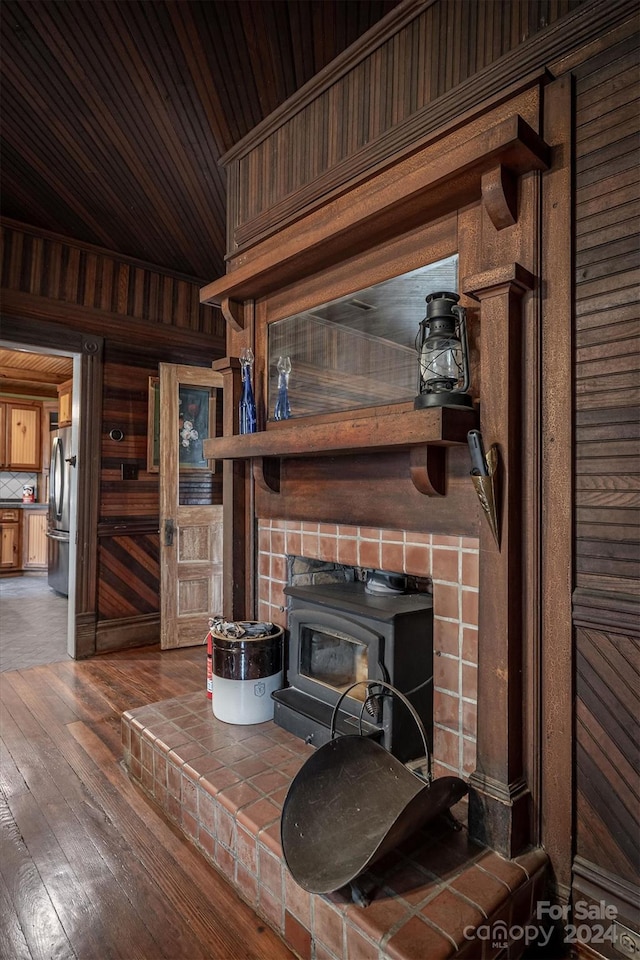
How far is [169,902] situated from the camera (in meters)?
1.60

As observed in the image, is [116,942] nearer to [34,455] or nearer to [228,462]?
[228,462]

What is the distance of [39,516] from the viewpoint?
7648 mm

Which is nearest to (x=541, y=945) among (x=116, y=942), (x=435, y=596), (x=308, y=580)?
(x=435, y=596)

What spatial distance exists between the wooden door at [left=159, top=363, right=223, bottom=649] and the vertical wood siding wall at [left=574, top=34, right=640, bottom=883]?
130 inches

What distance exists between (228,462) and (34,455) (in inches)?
254

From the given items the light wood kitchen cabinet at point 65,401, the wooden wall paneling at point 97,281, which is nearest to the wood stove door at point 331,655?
the wooden wall paneling at point 97,281

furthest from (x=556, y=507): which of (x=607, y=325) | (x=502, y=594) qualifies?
(x=607, y=325)

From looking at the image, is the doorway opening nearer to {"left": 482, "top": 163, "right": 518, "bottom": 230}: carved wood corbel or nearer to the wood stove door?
the wood stove door

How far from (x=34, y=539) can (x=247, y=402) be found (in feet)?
21.7

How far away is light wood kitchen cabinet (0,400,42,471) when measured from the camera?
304 inches

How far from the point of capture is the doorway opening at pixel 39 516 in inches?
158

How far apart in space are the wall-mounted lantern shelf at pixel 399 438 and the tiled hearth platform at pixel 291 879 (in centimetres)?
106

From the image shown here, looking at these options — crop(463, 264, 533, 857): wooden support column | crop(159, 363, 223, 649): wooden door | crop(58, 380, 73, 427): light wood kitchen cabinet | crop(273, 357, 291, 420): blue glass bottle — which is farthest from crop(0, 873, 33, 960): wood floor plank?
crop(58, 380, 73, 427): light wood kitchen cabinet

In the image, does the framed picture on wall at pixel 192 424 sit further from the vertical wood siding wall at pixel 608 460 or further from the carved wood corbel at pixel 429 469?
the vertical wood siding wall at pixel 608 460
